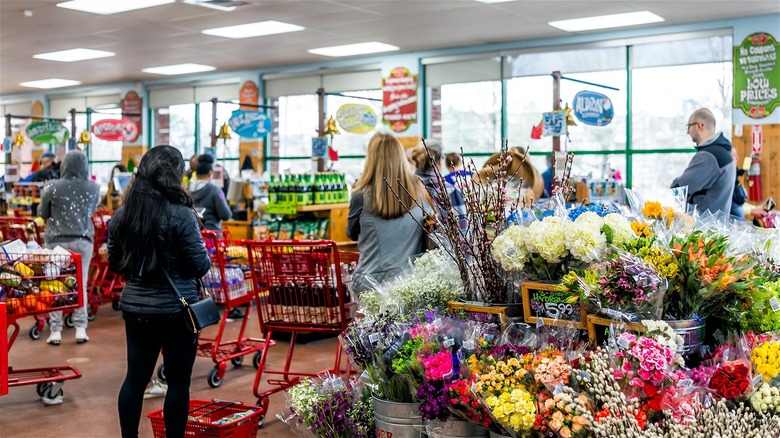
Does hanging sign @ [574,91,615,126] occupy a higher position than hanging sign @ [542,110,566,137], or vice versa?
hanging sign @ [574,91,615,126]

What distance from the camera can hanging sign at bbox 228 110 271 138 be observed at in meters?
11.3

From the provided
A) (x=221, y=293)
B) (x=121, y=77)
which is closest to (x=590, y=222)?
(x=221, y=293)

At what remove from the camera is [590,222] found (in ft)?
7.99

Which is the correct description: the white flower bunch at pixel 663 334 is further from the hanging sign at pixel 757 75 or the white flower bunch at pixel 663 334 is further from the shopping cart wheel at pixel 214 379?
the hanging sign at pixel 757 75

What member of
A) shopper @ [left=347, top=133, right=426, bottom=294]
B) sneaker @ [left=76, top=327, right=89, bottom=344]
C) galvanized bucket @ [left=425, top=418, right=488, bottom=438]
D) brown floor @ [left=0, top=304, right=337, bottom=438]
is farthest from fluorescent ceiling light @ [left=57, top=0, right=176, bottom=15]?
galvanized bucket @ [left=425, top=418, right=488, bottom=438]

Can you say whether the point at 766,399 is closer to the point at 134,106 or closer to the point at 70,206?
the point at 70,206

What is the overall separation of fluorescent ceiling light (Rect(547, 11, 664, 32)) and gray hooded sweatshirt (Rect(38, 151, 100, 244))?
5.79 meters

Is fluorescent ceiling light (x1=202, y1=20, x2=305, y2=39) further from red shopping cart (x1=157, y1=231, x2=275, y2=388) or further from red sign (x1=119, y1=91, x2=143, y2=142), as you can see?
red sign (x1=119, y1=91, x2=143, y2=142)

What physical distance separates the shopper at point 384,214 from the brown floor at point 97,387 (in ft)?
3.25

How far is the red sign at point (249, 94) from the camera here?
14.2 meters

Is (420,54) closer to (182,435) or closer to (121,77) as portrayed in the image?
(121,77)

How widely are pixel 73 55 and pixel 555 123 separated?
7570mm

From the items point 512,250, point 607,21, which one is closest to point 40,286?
point 512,250

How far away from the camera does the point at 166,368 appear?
143 inches
